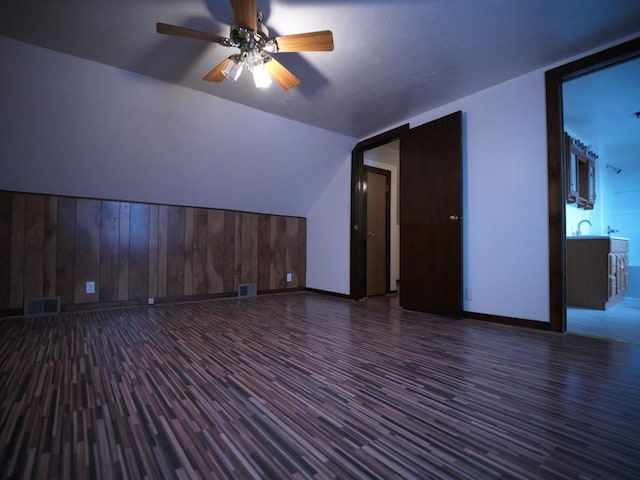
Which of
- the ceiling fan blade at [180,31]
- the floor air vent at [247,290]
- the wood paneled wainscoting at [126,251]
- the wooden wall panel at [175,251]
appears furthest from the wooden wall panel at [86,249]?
the ceiling fan blade at [180,31]

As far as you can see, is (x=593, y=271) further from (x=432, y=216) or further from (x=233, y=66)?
(x=233, y=66)

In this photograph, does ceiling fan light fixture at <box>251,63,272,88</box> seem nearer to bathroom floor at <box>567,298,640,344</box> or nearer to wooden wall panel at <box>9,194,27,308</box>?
wooden wall panel at <box>9,194,27,308</box>

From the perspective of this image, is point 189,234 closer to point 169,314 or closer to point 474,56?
point 169,314

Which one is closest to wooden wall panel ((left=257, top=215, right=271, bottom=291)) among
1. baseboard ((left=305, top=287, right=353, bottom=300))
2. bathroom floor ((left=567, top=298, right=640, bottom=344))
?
baseboard ((left=305, top=287, right=353, bottom=300))

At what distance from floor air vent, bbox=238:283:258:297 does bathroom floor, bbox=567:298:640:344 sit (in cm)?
358

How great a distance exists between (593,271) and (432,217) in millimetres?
2094

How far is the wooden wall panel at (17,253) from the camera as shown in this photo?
285 centimetres

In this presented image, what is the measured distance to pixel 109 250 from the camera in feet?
10.9

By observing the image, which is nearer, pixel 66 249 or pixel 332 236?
pixel 66 249

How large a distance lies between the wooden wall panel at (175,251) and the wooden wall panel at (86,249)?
71 cm

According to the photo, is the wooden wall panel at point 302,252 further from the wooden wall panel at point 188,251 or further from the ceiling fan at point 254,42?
the ceiling fan at point 254,42

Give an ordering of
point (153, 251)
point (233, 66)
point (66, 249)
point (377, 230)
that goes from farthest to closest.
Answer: point (377, 230) → point (153, 251) → point (66, 249) → point (233, 66)

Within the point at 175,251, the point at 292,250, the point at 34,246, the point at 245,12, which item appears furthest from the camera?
the point at 292,250

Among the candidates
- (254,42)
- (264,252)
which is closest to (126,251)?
(264,252)
